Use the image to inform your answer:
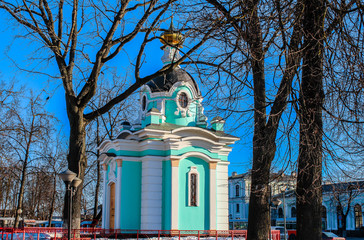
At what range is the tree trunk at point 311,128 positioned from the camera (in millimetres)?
7488

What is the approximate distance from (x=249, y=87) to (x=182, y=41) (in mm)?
1630

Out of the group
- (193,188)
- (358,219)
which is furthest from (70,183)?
(358,219)

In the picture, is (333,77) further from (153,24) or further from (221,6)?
(153,24)

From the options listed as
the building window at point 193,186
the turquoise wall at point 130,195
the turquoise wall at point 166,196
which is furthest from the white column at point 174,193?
the turquoise wall at point 130,195

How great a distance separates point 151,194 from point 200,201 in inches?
100

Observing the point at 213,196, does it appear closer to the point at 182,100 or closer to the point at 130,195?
the point at 130,195

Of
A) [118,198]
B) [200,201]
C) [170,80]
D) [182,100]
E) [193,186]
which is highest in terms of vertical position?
[170,80]

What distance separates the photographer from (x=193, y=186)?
912 inches

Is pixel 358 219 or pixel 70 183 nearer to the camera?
pixel 70 183

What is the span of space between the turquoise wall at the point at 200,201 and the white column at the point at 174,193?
0.28m

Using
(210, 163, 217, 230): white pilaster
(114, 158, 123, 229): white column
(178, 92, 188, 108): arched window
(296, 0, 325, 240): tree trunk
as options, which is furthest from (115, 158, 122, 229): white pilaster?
(296, 0, 325, 240): tree trunk

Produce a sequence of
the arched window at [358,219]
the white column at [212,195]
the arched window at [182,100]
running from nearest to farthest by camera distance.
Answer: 1. the white column at [212,195]
2. the arched window at [182,100]
3. the arched window at [358,219]

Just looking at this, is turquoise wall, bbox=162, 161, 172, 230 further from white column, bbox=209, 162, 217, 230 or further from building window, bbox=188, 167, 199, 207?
white column, bbox=209, 162, 217, 230

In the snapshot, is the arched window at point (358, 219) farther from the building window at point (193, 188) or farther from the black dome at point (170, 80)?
the building window at point (193, 188)
